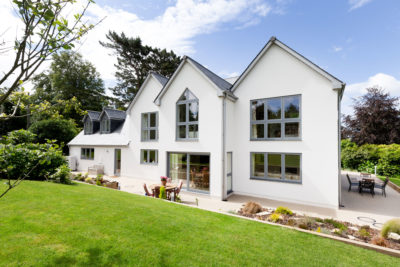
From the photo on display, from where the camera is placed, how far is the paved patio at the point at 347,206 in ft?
28.9

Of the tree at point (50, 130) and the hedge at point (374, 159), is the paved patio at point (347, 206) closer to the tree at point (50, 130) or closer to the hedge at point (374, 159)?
the hedge at point (374, 159)

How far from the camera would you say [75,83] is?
39062 millimetres

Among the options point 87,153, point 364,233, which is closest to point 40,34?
point 364,233

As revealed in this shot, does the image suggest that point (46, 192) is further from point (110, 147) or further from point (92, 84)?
point (92, 84)

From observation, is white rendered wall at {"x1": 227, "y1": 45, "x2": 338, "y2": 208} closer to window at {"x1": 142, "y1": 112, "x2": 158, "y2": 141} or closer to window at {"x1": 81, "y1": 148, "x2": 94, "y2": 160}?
window at {"x1": 142, "y1": 112, "x2": 158, "y2": 141}

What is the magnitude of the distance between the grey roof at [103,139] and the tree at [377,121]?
1188 inches

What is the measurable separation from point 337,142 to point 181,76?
10137mm

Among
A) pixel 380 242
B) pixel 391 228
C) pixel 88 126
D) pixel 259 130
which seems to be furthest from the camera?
pixel 88 126

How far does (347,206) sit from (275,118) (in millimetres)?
5894

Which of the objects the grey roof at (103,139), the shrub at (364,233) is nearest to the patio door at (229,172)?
the shrub at (364,233)

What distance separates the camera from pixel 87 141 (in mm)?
21547

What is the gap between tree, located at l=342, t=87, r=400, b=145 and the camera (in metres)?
25.7

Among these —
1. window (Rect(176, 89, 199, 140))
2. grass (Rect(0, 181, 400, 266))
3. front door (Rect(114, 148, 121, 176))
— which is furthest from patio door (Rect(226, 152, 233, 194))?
front door (Rect(114, 148, 121, 176))

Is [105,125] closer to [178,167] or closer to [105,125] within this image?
[105,125]
